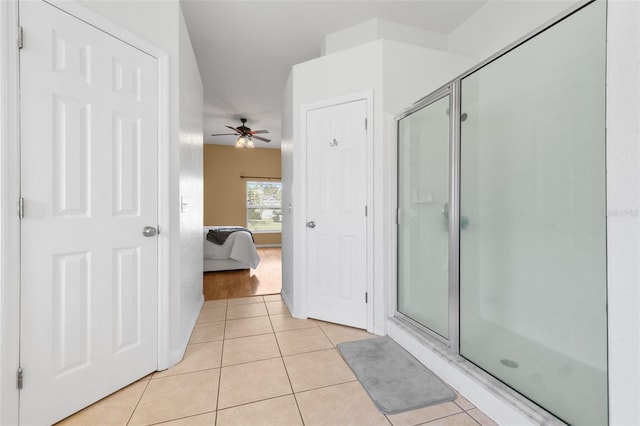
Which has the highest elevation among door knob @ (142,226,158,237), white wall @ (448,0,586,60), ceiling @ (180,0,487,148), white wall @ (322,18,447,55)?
ceiling @ (180,0,487,148)

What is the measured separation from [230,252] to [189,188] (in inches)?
87.1

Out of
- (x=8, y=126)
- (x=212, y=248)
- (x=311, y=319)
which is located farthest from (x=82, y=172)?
(x=212, y=248)

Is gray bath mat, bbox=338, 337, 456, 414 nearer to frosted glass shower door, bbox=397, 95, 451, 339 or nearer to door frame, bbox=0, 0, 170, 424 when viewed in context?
frosted glass shower door, bbox=397, 95, 451, 339

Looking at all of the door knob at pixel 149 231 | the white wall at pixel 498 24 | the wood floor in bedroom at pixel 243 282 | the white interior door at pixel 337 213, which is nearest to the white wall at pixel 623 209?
the white wall at pixel 498 24

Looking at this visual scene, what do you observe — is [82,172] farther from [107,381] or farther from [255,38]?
[255,38]

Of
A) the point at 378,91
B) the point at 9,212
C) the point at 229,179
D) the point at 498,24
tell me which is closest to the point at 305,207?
the point at 378,91

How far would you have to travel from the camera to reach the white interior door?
7.95 feet

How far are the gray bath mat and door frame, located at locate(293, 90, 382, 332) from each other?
1.08 feet

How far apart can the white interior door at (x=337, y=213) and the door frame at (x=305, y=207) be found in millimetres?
34

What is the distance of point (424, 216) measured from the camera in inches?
86.3

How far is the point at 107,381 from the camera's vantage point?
155 cm

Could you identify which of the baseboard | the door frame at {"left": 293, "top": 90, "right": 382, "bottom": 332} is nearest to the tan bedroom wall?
the baseboard

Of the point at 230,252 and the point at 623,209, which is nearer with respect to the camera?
the point at 623,209

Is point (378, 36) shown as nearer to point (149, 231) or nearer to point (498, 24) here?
point (498, 24)
